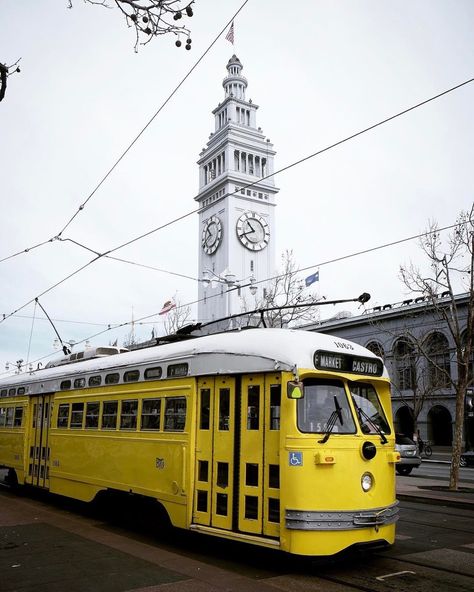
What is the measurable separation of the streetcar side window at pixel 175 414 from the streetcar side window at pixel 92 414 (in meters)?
2.72

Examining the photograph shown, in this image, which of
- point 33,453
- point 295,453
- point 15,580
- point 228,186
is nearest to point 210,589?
point 295,453

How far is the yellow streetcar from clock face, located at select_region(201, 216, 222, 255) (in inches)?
3180

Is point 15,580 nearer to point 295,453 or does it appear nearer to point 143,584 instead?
point 143,584

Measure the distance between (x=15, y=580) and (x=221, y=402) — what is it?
11.2 ft

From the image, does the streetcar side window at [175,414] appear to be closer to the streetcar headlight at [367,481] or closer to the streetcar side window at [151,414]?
the streetcar side window at [151,414]

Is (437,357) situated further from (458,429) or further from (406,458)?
(458,429)

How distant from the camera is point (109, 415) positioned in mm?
11383

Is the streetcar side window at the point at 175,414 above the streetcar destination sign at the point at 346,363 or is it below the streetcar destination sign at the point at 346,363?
below

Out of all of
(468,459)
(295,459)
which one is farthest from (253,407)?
(468,459)

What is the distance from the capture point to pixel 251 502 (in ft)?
26.2

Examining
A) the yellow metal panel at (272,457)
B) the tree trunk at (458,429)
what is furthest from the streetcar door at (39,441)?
the tree trunk at (458,429)

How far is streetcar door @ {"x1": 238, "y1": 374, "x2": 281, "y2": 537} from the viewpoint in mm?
7766

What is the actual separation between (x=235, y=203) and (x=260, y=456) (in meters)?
84.1

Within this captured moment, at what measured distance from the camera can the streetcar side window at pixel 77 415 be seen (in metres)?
12.5
